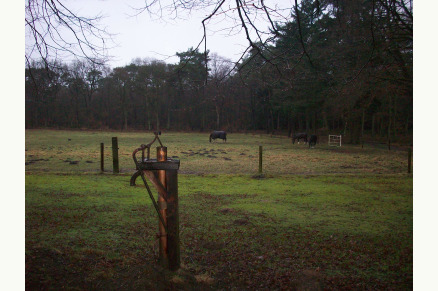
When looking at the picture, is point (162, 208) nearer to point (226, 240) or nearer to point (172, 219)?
point (172, 219)


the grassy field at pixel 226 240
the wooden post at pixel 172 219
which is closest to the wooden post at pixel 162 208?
the wooden post at pixel 172 219

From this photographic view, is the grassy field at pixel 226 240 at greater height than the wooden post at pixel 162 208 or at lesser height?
lesser

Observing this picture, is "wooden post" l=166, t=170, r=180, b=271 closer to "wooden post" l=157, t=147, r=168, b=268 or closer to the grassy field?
"wooden post" l=157, t=147, r=168, b=268

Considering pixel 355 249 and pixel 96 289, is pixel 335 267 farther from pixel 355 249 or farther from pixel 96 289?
pixel 96 289

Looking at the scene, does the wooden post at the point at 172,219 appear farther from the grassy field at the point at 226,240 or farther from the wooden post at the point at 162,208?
the grassy field at the point at 226,240

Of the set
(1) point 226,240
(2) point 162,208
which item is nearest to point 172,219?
(2) point 162,208

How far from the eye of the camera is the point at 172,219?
9.09 ft

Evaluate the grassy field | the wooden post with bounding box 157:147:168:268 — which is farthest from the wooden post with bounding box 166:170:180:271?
the grassy field

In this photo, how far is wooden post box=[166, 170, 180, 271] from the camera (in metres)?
2.71

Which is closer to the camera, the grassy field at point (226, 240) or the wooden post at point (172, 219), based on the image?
the wooden post at point (172, 219)

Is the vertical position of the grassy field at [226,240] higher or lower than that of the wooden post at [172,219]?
lower

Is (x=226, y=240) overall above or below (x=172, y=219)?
below

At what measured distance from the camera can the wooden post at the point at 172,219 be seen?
2.71 metres

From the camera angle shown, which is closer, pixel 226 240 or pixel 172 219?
pixel 172 219
